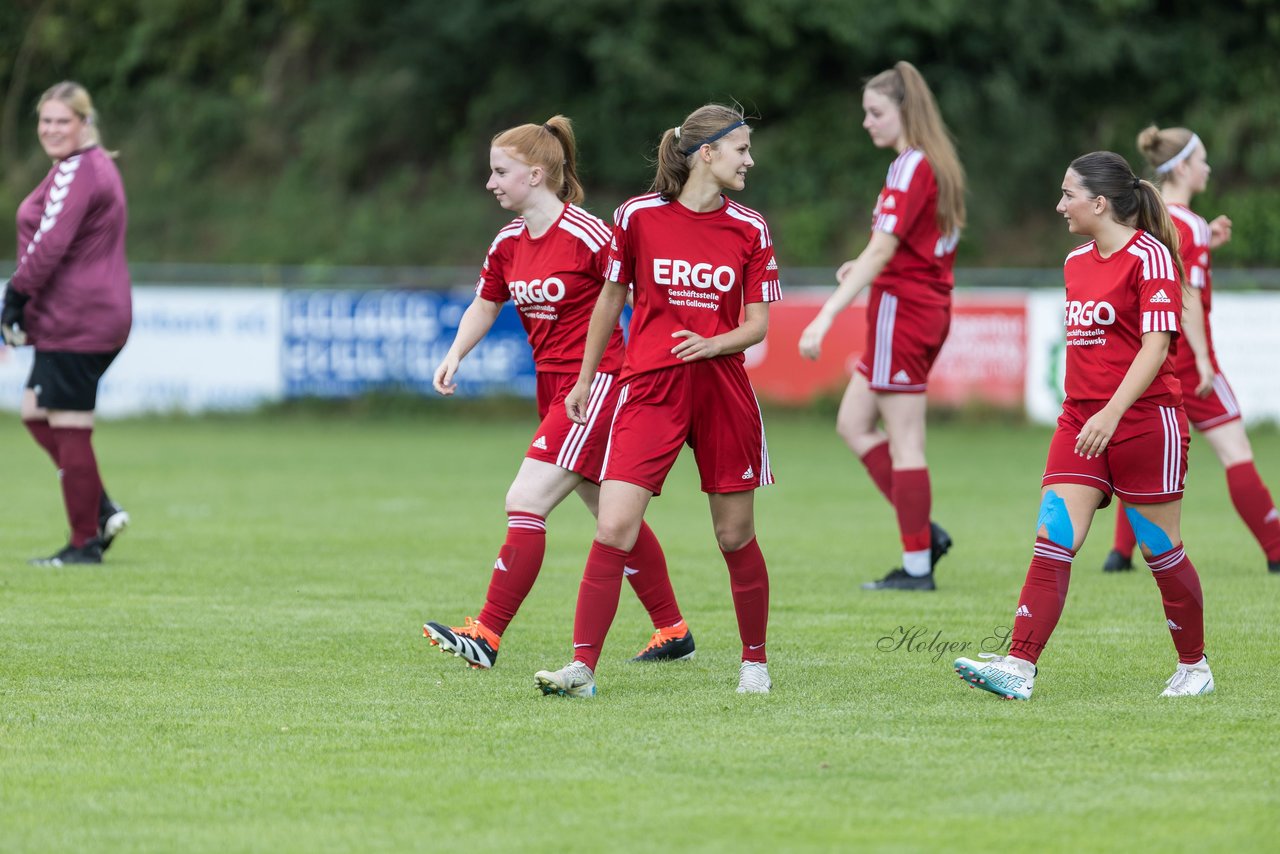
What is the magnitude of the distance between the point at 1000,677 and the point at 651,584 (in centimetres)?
147

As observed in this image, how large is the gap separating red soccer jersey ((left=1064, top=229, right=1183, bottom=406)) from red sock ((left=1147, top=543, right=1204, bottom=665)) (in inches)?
19.8

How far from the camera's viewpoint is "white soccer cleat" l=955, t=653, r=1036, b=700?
5617 millimetres

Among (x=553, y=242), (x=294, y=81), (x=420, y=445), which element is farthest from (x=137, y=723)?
(x=294, y=81)

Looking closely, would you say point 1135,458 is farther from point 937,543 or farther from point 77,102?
point 77,102

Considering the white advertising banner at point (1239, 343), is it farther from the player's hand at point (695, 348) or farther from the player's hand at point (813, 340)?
the player's hand at point (695, 348)

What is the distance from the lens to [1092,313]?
5.66 m

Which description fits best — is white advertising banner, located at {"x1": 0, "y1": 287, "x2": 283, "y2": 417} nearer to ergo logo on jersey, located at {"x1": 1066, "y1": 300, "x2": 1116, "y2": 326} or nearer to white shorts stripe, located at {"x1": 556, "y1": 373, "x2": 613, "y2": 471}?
white shorts stripe, located at {"x1": 556, "y1": 373, "x2": 613, "y2": 471}

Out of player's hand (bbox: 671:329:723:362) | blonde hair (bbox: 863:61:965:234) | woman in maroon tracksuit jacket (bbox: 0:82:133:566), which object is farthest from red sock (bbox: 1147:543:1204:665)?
woman in maroon tracksuit jacket (bbox: 0:82:133:566)

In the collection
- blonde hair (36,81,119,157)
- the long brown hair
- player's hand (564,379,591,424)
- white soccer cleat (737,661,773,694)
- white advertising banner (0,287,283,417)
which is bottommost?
white advertising banner (0,287,283,417)

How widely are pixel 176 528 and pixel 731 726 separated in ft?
20.7

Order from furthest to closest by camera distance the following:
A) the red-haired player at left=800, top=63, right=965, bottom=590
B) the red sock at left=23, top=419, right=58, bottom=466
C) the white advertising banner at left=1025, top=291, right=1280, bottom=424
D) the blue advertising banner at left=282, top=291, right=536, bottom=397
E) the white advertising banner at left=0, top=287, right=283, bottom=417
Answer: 1. the white advertising banner at left=0, top=287, right=283, bottom=417
2. the blue advertising banner at left=282, top=291, right=536, bottom=397
3. the white advertising banner at left=1025, top=291, right=1280, bottom=424
4. the red sock at left=23, top=419, right=58, bottom=466
5. the red-haired player at left=800, top=63, right=965, bottom=590

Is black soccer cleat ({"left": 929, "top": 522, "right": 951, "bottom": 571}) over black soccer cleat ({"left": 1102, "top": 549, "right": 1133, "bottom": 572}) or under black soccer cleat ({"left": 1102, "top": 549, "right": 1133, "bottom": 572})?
over

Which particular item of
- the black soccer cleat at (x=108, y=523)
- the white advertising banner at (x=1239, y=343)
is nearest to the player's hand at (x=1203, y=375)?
the black soccer cleat at (x=108, y=523)

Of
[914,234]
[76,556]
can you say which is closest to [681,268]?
[914,234]
